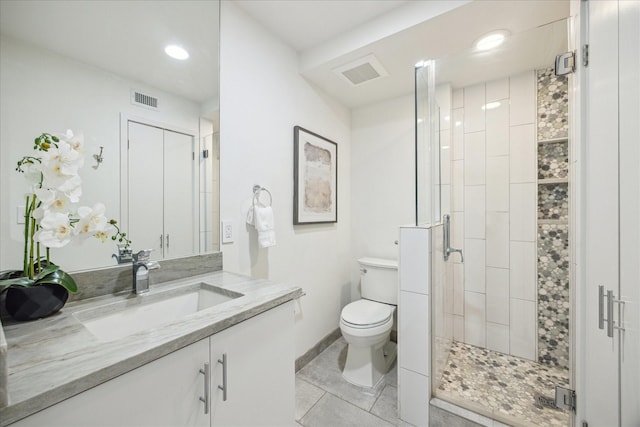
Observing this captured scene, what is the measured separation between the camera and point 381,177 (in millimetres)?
2518

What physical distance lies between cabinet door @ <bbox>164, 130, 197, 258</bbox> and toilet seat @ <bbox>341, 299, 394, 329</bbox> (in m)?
1.13

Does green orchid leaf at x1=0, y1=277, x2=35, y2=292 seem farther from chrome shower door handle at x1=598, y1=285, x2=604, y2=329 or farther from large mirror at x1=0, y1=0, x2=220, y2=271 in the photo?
chrome shower door handle at x1=598, y1=285, x2=604, y2=329

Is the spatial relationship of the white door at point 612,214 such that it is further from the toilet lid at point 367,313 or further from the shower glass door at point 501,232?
the toilet lid at point 367,313

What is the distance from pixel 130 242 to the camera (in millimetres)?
1133

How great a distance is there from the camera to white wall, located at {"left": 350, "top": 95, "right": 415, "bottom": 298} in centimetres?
238

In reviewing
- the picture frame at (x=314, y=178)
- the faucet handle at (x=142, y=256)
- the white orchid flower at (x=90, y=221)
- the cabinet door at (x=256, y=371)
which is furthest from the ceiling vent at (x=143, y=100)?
the cabinet door at (x=256, y=371)

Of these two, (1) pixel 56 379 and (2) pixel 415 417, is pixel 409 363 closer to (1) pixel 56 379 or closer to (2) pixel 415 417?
(2) pixel 415 417

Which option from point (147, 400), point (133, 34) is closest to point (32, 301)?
point (147, 400)

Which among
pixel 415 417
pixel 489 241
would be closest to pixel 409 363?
pixel 415 417

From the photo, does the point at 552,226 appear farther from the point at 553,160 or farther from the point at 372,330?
the point at 372,330

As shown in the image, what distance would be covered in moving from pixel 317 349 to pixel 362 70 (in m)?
2.26

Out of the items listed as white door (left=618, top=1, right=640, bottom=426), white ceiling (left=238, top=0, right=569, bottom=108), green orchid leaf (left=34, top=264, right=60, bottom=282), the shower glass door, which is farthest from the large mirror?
white door (left=618, top=1, right=640, bottom=426)

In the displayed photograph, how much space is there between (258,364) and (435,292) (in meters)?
1.13

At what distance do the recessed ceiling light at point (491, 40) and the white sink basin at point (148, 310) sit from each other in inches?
81.4
